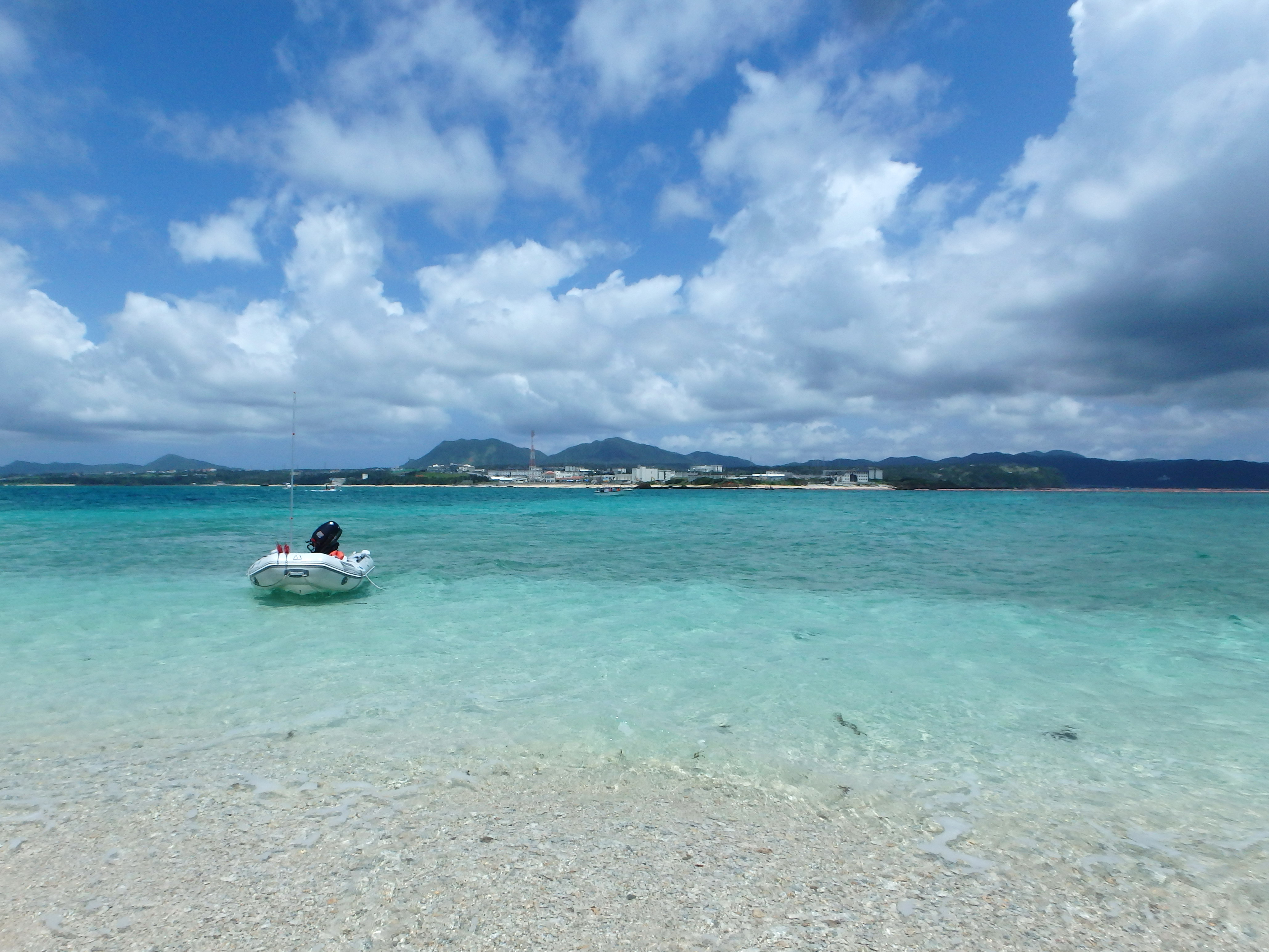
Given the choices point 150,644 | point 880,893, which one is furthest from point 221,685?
point 880,893

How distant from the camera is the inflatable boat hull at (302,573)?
15758mm

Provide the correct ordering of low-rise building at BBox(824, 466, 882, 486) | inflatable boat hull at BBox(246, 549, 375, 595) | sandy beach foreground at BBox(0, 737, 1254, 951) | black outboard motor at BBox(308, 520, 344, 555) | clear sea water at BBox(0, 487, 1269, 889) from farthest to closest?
low-rise building at BBox(824, 466, 882, 486) < black outboard motor at BBox(308, 520, 344, 555) < inflatable boat hull at BBox(246, 549, 375, 595) < clear sea water at BBox(0, 487, 1269, 889) < sandy beach foreground at BBox(0, 737, 1254, 951)

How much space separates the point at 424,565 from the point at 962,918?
67.7 feet

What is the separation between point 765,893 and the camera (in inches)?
173

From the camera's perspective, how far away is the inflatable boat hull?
1576 centimetres

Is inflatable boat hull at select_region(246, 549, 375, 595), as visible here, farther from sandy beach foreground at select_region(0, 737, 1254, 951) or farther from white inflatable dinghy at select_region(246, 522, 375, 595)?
sandy beach foreground at select_region(0, 737, 1254, 951)

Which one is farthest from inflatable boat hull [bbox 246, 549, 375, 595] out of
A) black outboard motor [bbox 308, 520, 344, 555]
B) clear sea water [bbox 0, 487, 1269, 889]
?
black outboard motor [bbox 308, 520, 344, 555]

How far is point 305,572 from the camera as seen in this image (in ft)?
52.1

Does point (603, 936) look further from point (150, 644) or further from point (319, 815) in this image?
point (150, 644)

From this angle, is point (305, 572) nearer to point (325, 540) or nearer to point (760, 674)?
point (325, 540)

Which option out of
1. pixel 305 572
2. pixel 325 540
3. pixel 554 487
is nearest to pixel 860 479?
pixel 554 487

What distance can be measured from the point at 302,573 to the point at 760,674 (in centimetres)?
1182

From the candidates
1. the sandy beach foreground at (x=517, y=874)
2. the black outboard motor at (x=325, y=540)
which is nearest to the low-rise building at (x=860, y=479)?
the black outboard motor at (x=325, y=540)

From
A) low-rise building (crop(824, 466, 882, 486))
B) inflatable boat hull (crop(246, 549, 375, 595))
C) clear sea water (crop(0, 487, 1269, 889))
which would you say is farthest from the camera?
low-rise building (crop(824, 466, 882, 486))
